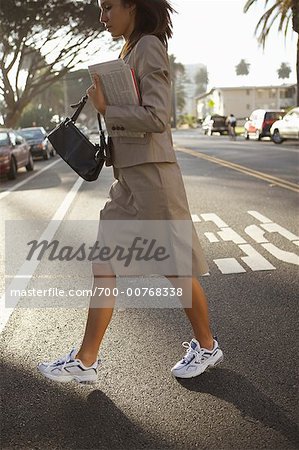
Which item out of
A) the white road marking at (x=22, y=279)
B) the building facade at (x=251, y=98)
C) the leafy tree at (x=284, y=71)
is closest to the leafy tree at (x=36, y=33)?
the white road marking at (x=22, y=279)

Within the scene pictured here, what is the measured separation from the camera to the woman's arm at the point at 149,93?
2.65m

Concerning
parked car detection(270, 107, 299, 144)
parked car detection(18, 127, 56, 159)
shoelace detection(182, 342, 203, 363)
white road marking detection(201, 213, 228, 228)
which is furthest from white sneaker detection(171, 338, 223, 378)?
parked car detection(270, 107, 299, 144)

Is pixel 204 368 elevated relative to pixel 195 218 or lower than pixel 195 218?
elevated

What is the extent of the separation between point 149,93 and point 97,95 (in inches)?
10.0

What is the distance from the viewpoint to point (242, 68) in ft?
577

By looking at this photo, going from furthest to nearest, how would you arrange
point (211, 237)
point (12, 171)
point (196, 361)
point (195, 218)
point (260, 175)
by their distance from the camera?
point (12, 171) → point (260, 175) → point (195, 218) → point (211, 237) → point (196, 361)

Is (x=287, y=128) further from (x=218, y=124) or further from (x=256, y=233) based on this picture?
(x=218, y=124)

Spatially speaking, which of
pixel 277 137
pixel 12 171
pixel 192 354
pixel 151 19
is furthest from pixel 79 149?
pixel 277 137

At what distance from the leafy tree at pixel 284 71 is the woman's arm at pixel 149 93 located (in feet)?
584

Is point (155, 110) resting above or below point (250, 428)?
above

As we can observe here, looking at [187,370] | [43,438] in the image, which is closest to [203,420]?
[187,370]

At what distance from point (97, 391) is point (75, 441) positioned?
48cm

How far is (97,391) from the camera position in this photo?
301 cm

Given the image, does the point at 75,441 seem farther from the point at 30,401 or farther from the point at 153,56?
the point at 153,56
